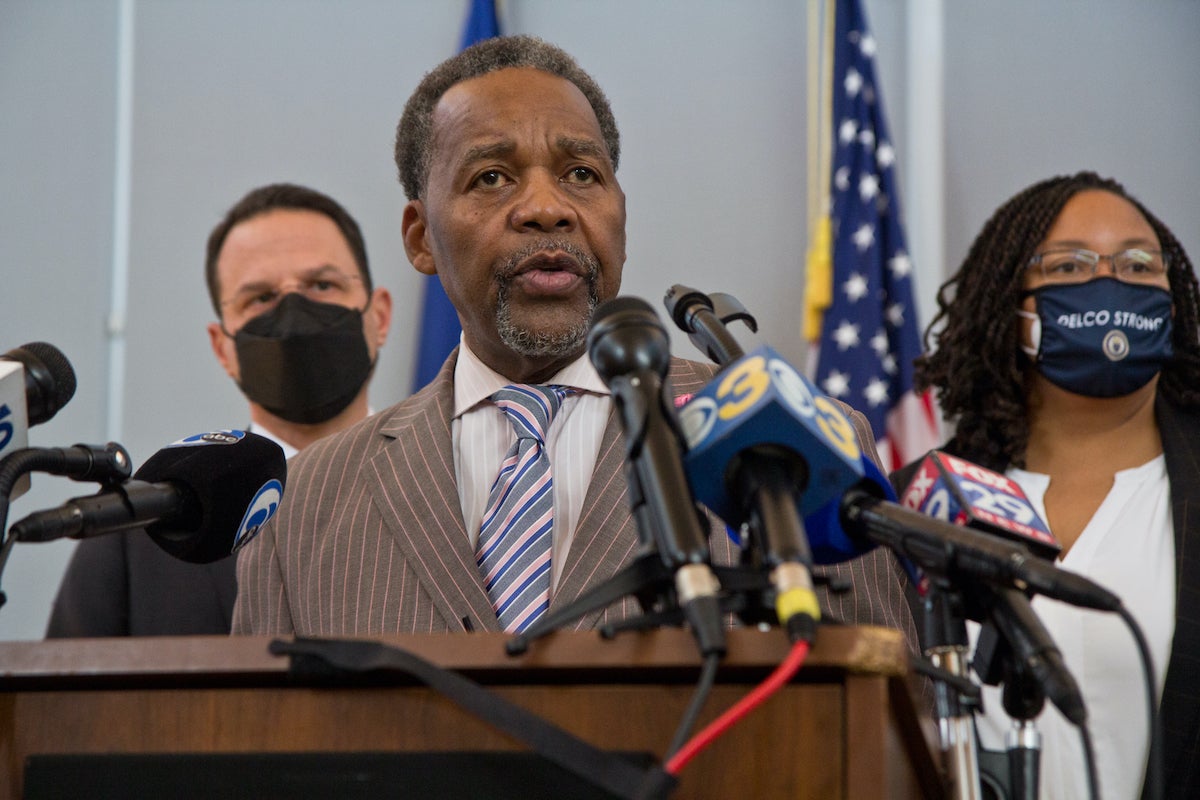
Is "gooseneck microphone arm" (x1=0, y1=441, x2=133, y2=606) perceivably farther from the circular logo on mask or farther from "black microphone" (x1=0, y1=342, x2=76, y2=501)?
the circular logo on mask

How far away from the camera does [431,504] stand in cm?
215

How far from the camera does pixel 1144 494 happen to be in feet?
9.60

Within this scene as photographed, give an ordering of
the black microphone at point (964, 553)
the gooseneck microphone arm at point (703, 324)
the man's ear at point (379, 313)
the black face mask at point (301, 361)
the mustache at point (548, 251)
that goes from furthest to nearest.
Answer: the man's ear at point (379, 313) → the black face mask at point (301, 361) → the mustache at point (548, 251) → the gooseneck microphone arm at point (703, 324) → the black microphone at point (964, 553)

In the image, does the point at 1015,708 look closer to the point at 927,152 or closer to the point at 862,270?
the point at 862,270

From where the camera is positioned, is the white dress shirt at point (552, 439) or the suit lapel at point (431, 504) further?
the white dress shirt at point (552, 439)

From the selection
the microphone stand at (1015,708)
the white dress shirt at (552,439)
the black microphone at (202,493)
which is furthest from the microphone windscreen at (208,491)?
the microphone stand at (1015,708)

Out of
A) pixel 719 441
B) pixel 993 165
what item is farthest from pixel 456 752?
pixel 993 165

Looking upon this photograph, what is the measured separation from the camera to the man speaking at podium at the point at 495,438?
2.04 m

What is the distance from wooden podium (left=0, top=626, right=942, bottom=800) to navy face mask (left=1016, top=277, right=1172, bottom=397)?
2060mm

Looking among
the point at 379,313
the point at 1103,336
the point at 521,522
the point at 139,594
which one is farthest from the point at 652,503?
the point at 379,313

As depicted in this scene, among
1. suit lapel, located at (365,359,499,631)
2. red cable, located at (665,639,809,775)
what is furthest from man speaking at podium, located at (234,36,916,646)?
red cable, located at (665,639,809,775)

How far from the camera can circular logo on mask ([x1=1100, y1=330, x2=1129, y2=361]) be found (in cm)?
302

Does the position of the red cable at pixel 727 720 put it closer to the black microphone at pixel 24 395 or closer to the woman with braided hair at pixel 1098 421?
the black microphone at pixel 24 395

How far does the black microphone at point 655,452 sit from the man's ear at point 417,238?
1.49 meters
